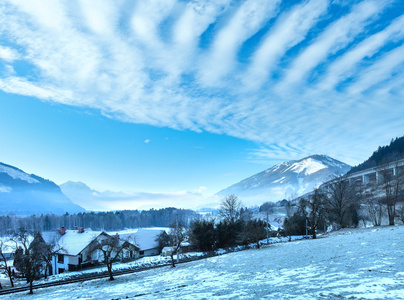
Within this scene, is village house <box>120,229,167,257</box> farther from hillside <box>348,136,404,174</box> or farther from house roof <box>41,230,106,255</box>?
hillside <box>348,136,404,174</box>

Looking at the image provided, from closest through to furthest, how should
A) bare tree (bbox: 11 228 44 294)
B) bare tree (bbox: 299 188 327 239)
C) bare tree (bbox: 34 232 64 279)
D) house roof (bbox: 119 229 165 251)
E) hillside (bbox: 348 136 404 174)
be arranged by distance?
bare tree (bbox: 11 228 44 294), bare tree (bbox: 34 232 64 279), bare tree (bbox: 299 188 327 239), house roof (bbox: 119 229 165 251), hillside (bbox: 348 136 404 174)

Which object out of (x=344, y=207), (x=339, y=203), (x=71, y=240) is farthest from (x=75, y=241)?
(x=344, y=207)

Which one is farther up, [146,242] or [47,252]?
[47,252]

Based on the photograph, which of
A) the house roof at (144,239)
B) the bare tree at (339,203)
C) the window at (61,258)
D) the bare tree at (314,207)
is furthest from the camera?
the house roof at (144,239)

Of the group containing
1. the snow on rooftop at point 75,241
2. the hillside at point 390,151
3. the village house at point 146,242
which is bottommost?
the village house at point 146,242

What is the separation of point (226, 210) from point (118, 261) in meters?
31.4

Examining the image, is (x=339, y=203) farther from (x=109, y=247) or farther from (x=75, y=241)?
(x=75, y=241)

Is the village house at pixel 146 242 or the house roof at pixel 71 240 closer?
the house roof at pixel 71 240

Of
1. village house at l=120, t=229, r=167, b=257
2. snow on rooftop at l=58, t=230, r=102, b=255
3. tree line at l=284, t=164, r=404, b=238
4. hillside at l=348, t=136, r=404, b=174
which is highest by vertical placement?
hillside at l=348, t=136, r=404, b=174

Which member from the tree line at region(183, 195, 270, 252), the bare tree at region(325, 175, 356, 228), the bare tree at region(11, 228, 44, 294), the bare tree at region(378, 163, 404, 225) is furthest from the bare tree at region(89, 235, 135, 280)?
the bare tree at region(378, 163, 404, 225)

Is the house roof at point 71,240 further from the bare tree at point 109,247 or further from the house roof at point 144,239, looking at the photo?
the house roof at point 144,239

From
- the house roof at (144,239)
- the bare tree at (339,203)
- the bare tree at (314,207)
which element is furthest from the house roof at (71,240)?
the bare tree at (339,203)

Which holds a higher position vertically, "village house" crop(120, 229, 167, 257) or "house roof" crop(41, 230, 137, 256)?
"house roof" crop(41, 230, 137, 256)

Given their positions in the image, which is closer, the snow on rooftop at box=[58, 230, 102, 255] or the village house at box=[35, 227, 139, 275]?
the village house at box=[35, 227, 139, 275]
